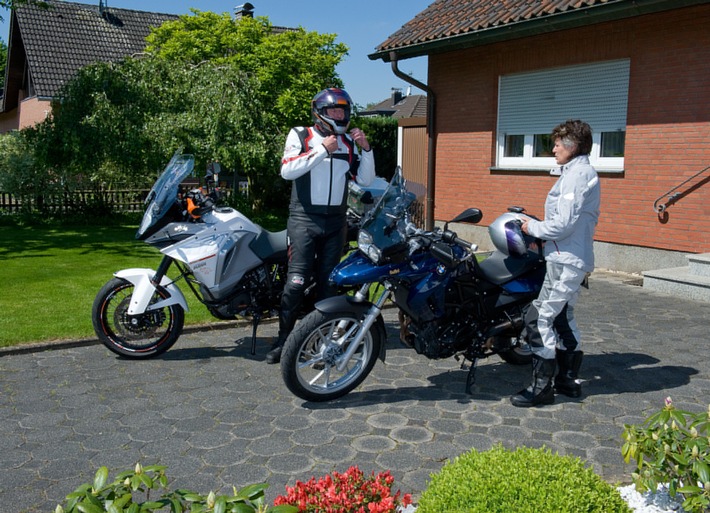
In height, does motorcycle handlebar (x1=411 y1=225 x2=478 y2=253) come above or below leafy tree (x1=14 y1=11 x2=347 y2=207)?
below

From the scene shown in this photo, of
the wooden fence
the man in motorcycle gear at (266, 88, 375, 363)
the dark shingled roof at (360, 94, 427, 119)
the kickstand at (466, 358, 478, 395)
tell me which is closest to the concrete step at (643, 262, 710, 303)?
the kickstand at (466, 358, 478, 395)

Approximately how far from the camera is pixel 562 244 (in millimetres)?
4711

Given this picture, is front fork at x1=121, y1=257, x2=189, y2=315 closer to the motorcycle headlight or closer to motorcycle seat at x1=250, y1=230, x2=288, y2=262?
motorcycle seat at x1=250, y1=230, x2=288, y2=262

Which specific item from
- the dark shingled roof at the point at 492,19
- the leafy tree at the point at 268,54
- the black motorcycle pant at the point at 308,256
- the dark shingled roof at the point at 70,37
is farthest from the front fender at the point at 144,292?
the dark shingled roof at the point at 70,37

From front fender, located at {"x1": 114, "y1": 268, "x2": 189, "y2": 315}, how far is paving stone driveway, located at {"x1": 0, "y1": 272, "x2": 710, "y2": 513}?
19.5 inches

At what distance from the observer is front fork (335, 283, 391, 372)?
15.6ft

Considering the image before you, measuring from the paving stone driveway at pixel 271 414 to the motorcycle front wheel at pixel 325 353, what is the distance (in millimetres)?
126

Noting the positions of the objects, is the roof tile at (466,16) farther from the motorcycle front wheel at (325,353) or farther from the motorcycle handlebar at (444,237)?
the motorcycle front wheel at (325,353)

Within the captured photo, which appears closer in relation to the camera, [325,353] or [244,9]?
[325,353]

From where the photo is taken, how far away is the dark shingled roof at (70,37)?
29.3 metres

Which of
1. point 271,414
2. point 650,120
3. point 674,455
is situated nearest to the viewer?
point 674,455

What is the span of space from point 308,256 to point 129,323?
1.62 metres

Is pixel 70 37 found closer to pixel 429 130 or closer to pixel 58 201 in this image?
pixel 58 201

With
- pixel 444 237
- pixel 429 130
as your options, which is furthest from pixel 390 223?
pixel 429 130
